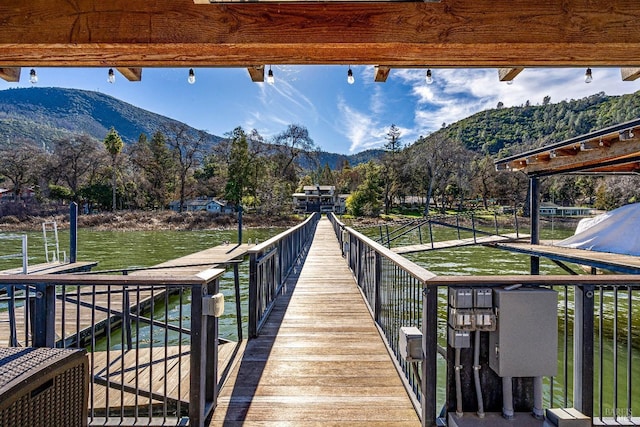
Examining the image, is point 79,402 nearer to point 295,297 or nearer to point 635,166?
point 295,297

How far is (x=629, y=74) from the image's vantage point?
2.62 m

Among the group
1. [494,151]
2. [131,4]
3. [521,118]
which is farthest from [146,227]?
[521,118]

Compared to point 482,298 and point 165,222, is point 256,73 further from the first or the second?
point 165,222

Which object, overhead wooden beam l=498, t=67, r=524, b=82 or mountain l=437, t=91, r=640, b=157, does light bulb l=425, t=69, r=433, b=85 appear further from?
mountain l=437, t=91, r=640, b=157

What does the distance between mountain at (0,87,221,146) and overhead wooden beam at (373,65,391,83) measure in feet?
385

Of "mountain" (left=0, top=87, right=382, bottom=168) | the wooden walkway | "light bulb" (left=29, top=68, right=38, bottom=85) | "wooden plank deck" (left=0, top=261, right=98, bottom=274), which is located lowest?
"wooden plank deck" (left=0, top=261, right=98, bottom=274)

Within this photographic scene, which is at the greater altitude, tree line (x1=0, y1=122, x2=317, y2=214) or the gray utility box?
tree line (x1=0, y1=122, x2=317, y2=214)

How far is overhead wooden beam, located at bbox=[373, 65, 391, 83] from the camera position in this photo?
2637 mm

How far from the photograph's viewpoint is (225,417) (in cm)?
232

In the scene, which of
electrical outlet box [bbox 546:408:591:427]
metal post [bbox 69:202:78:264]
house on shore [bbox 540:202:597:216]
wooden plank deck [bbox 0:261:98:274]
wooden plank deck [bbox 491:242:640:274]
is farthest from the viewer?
house on shore [bbox 540:202:597:216]

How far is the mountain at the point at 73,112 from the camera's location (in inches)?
4427

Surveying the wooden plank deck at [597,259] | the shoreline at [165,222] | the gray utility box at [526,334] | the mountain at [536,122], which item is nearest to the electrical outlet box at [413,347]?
the gray utility box at [526,334]

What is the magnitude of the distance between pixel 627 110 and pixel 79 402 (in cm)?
7678

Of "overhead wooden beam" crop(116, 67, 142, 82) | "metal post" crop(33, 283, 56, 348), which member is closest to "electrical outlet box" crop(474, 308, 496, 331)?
"metal post" crop(33, 283, 56, 348)
